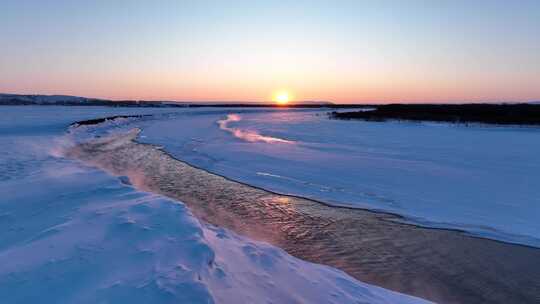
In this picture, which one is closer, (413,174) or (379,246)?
(379,246)

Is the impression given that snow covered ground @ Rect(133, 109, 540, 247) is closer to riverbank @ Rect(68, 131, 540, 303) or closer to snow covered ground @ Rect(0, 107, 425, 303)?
riverbank @ Rect(68, 131, 540, 303)

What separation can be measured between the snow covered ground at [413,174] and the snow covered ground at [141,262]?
13.3ft

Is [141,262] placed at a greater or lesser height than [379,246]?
greater

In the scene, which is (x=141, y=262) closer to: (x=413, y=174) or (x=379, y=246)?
(x=379, y=246)

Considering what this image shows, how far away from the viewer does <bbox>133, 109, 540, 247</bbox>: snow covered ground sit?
346 inches

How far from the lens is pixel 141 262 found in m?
4.98

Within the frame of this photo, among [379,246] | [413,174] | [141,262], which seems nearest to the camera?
[141,262]

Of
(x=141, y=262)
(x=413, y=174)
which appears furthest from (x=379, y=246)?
(x=413, y=174)

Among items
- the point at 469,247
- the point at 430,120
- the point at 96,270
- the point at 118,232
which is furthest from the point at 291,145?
the point at 430,120

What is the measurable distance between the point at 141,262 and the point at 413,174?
9.49 metres

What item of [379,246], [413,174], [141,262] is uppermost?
[141,262]

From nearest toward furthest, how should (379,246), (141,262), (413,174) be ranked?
(141,262) < (379,246) < (413,174)

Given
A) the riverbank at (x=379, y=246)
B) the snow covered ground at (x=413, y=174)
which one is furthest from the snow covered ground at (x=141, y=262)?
the snow covered ground at (x=413, y=174)

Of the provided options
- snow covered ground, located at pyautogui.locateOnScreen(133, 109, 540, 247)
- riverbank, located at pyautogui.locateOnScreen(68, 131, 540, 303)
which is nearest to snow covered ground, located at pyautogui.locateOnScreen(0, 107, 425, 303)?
riverbank, located at pyautogui.locateOnScreen(68, 131, 540, 303)
